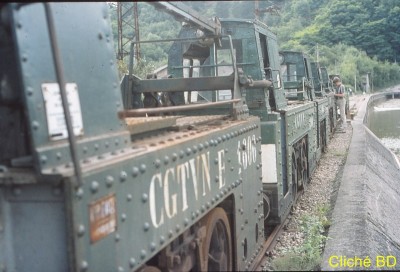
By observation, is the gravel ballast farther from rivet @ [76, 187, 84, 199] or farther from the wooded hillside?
rivet @ [76, 187, 84, 199]

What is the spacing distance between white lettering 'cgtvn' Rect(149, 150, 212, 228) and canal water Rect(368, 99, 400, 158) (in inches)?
803

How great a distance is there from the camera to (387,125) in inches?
1315

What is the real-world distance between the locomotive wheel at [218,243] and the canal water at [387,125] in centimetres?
1954

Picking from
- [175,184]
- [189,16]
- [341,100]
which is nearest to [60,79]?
[175,184]

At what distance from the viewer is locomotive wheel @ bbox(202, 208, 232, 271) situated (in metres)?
3.65

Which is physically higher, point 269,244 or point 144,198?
point 144,198

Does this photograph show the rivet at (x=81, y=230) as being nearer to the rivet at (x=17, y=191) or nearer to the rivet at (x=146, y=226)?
the rivet at (x=17, y=191)

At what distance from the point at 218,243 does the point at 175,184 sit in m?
1.28

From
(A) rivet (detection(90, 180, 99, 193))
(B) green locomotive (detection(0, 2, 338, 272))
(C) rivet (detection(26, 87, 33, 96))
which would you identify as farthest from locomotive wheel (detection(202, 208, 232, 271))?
(C) rivet (detection(26, 87, 33, 96))

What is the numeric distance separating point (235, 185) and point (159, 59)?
2.74m

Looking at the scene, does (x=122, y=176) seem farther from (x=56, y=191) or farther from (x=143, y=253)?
(x=143, y=253)

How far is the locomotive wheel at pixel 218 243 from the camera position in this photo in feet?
12.0

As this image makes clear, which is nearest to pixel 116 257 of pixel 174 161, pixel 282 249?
pixel 174 161

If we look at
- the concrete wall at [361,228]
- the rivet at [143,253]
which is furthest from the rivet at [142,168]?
the concrete wall at [361,228]
